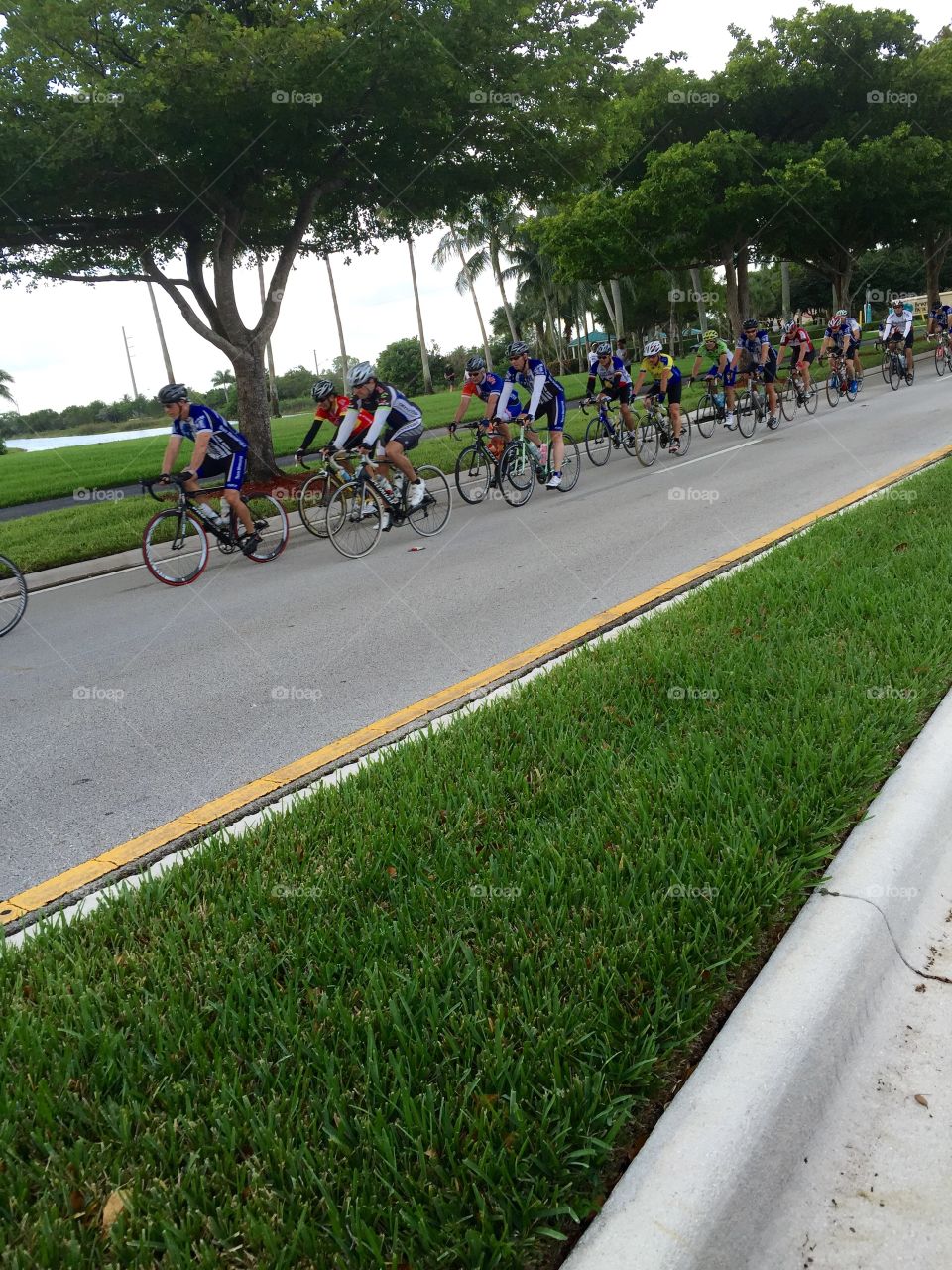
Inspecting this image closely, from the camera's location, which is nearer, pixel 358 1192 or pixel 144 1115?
pixel 358 1192

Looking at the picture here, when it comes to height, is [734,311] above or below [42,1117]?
above

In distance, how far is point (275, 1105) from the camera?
217 cm

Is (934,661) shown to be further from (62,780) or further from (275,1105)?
(62,780)

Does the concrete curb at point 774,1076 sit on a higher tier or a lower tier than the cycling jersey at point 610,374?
lower

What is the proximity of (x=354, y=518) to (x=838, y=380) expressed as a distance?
15637 millimetres

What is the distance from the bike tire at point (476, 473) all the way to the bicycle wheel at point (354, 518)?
9.32 feet

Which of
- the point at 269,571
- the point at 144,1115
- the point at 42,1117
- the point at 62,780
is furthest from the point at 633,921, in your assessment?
the point at 269,571

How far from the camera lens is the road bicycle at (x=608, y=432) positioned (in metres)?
16.8

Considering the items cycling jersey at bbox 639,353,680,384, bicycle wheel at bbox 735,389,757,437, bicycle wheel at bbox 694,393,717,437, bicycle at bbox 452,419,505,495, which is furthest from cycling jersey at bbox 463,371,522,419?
bicycle wheel at bbox 694,393,717,437

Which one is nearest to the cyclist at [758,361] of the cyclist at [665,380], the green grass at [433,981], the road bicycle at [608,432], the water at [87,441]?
the cyclist at [665,380]

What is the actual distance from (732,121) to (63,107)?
77.5ft

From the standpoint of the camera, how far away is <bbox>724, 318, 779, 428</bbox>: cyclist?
18688mm

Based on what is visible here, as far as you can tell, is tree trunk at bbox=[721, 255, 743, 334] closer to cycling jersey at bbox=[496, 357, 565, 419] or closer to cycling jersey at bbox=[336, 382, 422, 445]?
cycling jersey at bbox=[496, 357, 565, 419]

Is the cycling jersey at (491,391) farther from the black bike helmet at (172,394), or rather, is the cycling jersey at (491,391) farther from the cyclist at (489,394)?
the black bike helmet at (172,394)
